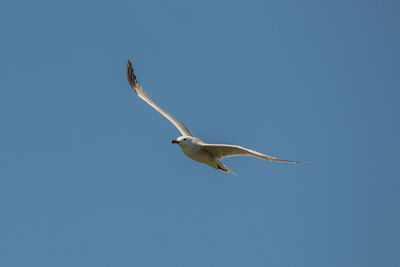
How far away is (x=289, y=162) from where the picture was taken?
14.5 metres

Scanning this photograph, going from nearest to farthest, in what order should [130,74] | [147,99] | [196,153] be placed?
1. [196,153]
2. [147,99]
3. [130,74]

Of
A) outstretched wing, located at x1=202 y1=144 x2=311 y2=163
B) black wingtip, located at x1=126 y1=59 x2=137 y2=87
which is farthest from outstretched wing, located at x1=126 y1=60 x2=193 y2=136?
outstretched wing, located at x1=202 y1=144 x2=311 y2=163

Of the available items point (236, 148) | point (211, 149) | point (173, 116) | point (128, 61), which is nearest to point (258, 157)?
point (236, 148)

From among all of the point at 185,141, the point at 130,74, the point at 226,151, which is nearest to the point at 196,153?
the point at 185,141

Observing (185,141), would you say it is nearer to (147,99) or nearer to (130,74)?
(147,99)

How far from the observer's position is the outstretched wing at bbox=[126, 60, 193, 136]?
1945cm

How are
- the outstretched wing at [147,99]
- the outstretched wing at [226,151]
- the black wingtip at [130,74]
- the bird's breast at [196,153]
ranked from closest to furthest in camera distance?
the outstretched wing at [226,151]
the bird's breast at [196,153]
the outstretched wing at [147,99]
the black wingtip at [130,74]

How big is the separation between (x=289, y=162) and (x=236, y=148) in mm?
2175

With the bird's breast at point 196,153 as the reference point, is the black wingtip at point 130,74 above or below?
above

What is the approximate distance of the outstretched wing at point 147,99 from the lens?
1945 cm

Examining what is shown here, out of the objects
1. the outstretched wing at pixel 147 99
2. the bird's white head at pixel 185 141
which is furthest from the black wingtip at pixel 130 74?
the bird's white head at pixel 185 141

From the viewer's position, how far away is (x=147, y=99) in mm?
21016

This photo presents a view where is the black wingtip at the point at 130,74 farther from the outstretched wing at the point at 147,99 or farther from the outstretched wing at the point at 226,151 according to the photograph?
the outstretched wing at the point at 226,151

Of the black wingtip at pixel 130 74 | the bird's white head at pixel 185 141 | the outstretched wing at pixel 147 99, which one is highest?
the black wingtip at pixel 130 74
